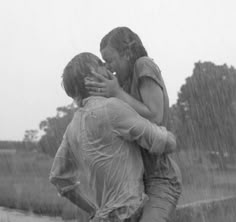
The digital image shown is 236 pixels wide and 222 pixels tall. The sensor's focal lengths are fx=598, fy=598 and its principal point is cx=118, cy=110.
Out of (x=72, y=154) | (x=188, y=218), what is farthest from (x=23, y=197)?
(x=72, y=154)

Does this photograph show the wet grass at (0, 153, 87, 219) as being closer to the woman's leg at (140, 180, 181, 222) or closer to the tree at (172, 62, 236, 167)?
the woman's leg at (140, 180, 181, 222)

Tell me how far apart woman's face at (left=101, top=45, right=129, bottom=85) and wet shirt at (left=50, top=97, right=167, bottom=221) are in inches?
9.7

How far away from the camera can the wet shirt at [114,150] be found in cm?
279

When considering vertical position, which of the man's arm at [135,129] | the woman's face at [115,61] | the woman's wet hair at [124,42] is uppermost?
the woman's wet hair at [124,42]

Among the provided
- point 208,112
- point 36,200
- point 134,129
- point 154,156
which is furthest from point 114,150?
point 208,112

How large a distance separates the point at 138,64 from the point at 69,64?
0.36 m

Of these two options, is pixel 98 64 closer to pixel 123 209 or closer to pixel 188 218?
pixel 123 209

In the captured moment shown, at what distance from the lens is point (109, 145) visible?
2834mm

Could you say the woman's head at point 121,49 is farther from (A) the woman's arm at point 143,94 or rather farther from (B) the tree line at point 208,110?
(B) the tree line at point 208,110

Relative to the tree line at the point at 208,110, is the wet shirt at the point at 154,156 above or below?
below

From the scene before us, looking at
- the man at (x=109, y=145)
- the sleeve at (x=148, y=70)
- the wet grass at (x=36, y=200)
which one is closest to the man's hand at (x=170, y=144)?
the man at (x=109, y=145)

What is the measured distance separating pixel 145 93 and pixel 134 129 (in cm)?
25

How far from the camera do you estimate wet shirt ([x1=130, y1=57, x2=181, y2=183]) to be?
298cm

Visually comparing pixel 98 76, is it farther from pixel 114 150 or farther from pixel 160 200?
pixel 160 200
